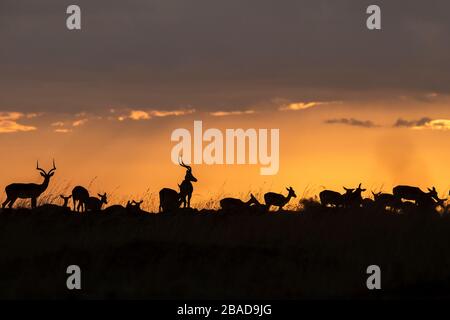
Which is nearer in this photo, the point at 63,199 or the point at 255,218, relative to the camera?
the point at 255,218

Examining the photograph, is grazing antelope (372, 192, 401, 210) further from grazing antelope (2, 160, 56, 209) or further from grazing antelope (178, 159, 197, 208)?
grazing antelope (2, 160, 56, 209)

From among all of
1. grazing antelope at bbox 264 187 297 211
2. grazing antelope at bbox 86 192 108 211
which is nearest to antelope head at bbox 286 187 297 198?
grazing antelope at bbox 264 187 297 211

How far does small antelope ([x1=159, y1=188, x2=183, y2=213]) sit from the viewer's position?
33.6 meters

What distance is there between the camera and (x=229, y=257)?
63.5 ft

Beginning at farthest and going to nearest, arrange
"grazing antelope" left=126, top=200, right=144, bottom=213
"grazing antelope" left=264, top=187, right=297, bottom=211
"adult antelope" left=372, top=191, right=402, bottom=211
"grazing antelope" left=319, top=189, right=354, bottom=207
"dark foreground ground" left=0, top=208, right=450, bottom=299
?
"grazing antelope" left=264, top=187, right=297, bottom=211 → "grazing antelope" left=319, top=189, right=354, bottom=207 → "adult antelope" left=372, top=191, right=402, bottom=211 → "grazing antelope" left=126, top=200, right=144, bottom=213 → "dark foreground ground" left=0, top=208, right=450, bottom=299

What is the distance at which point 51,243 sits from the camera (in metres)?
21.2

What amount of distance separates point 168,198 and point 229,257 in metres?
15.0

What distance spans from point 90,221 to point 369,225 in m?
7.35

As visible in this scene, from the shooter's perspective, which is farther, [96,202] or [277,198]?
[277,198]

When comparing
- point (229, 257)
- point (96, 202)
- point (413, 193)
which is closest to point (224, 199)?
point (96, 202)

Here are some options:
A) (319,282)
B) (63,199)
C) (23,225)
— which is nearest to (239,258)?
(319,282)

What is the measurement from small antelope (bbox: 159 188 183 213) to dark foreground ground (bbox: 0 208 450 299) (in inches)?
335

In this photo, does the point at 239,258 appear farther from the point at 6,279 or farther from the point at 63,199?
the point at 63,199

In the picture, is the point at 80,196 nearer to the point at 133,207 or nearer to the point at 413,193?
the point at 133,207
